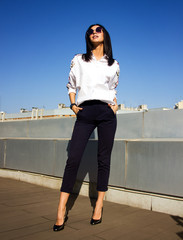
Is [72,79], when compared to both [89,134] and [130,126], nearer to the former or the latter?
[89,134]

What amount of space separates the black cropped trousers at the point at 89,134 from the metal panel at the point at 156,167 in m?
0.54

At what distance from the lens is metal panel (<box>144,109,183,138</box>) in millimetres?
3021

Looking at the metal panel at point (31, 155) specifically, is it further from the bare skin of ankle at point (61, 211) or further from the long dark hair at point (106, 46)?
the long dark hair at point (106, 46)

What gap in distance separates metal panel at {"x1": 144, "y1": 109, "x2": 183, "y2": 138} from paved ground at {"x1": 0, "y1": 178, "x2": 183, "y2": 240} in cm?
100

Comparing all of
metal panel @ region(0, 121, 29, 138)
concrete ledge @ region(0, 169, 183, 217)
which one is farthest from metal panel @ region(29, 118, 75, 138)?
concrete ledge @ region(0, 169, 183, 217)

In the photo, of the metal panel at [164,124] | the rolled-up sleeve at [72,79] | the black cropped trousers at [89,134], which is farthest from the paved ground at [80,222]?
the rolled-up sleeve at [72,79]

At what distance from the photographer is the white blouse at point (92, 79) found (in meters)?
2.29

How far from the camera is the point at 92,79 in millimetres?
2291

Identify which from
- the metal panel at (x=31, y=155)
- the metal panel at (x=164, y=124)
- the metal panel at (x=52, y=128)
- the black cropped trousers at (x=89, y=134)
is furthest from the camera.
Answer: the metal panel at (x=52, y=128)

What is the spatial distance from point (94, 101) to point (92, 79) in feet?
0.66

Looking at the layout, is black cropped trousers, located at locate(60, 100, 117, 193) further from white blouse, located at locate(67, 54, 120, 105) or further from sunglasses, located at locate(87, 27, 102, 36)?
sunglasses, located at locate(87, 27, 102, 36)

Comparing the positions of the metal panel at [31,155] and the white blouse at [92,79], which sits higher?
the white blouse at [92,79]

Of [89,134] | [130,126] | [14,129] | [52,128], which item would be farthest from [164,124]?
[14,129]

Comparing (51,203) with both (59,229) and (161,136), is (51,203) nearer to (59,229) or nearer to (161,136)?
(59,229)
